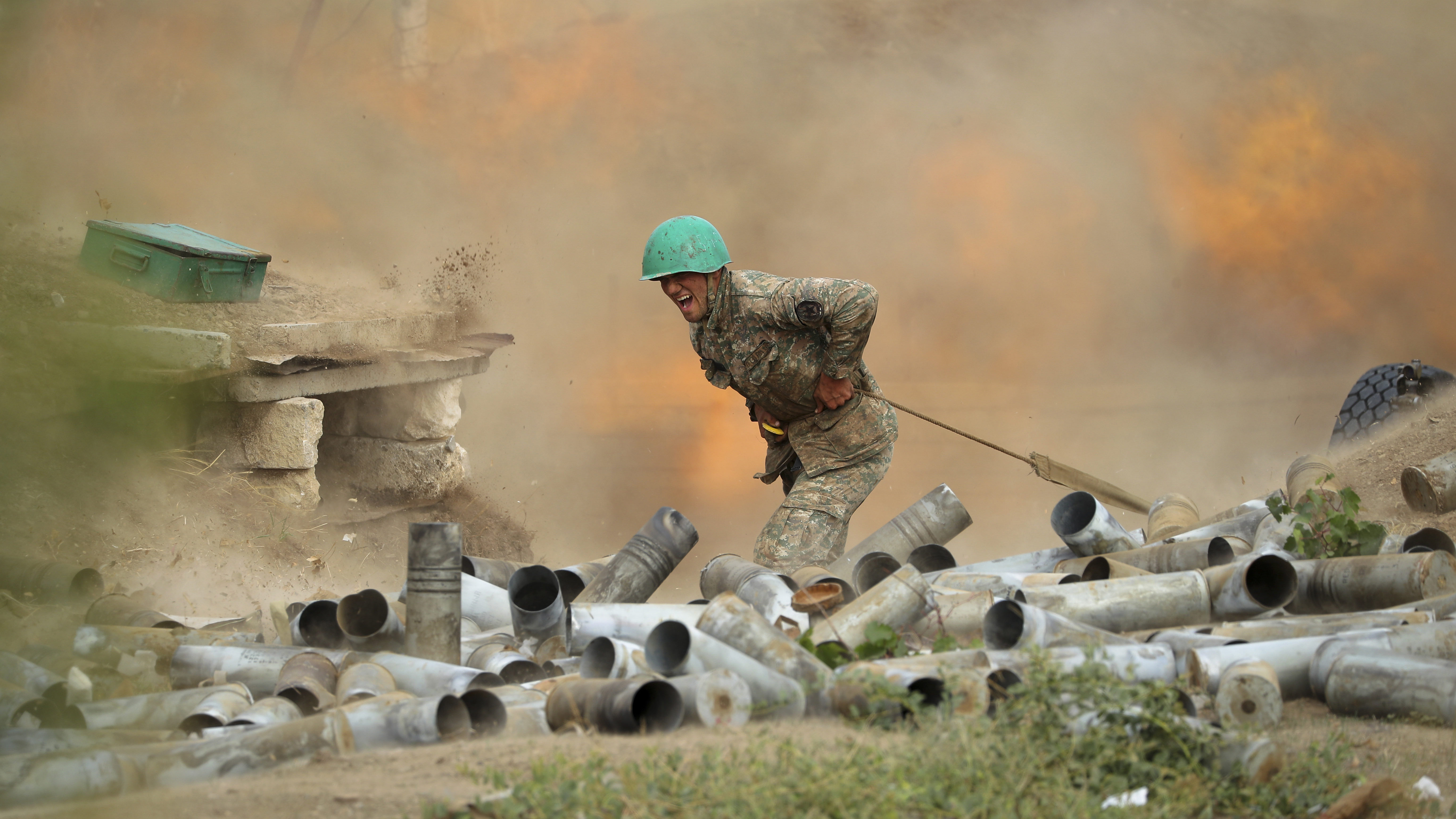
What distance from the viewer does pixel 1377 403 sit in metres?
7.01

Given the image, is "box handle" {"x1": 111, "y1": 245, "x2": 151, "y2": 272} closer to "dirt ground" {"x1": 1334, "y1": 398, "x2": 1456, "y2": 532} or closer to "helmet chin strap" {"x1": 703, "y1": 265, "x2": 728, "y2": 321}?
"helmet chin strap" {"x1": 703, "y1": 265, "x2": 728, "y2": 321}

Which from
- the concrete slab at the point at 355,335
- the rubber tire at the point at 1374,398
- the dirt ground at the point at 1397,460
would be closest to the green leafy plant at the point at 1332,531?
the dirt ground at the point at 1397,460

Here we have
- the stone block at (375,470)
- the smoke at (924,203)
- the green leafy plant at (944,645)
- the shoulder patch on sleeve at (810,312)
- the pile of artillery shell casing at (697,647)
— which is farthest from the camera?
the smoke at (924,203)

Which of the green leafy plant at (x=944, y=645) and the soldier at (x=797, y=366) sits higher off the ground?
the soldier at (x=797, y=366)

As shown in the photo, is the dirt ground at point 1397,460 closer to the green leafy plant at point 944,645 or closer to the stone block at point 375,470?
the green leafy plant at point 944,645

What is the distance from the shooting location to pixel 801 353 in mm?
5055

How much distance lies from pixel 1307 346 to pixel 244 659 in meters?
10.1

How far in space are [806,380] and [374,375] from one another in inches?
131

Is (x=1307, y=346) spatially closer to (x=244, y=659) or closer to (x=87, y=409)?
(x=244, y=659)

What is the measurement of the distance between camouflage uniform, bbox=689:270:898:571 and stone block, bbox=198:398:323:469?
267cm

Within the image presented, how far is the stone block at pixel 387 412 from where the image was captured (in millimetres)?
7504

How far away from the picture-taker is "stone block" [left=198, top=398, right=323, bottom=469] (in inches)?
251

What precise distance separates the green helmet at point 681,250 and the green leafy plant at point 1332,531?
2583mm

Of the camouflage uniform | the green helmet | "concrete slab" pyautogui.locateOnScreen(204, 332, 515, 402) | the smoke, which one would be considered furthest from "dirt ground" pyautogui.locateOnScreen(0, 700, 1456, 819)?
the smoke
